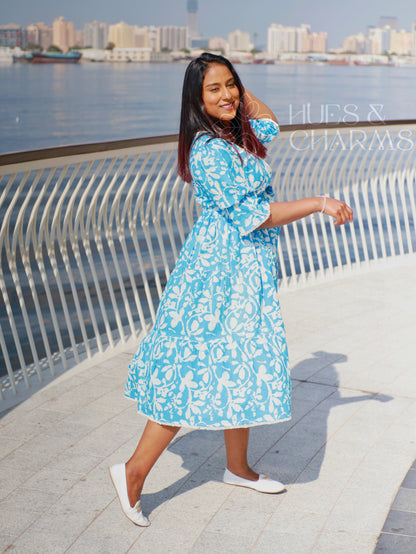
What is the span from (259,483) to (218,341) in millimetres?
643

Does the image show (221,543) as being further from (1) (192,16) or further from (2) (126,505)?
(1) (192,16)

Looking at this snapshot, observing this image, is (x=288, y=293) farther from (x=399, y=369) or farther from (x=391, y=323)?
(x=399, y=369)

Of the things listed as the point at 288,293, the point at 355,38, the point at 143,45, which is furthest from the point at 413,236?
the point at 143,45

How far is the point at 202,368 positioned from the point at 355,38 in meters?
70.6

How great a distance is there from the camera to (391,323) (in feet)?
15.9

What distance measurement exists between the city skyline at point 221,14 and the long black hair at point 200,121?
81524 mm

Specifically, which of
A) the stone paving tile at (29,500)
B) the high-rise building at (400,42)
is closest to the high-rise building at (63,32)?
the high-rise building at (400,42)

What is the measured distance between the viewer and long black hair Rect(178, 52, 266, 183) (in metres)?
2.41

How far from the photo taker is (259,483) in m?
2.81

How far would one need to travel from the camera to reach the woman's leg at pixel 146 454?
8.32 ft

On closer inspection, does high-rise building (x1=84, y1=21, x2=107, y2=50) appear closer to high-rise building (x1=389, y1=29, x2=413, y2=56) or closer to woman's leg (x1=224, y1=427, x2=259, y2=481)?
high-rise building (x1=389, y1=29, x2=413, y2=56)

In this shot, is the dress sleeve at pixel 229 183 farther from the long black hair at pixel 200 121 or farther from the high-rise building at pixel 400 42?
the high-rise building at pixel 400 42

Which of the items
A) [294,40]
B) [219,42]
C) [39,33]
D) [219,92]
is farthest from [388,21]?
[219,92]

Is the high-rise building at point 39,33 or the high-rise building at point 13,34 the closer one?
the high-rise building at point 13,34
